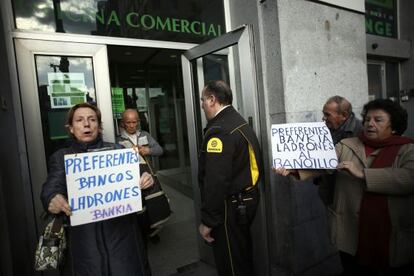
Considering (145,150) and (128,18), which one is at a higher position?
(128,18)

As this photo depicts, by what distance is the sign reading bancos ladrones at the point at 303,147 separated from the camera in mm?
2049

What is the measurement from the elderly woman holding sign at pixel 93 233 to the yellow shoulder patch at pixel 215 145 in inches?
22.2

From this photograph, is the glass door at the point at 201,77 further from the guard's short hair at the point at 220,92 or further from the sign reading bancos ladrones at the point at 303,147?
the sign reading bancos ladrones at the point at 303,147

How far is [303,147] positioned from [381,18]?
450cm

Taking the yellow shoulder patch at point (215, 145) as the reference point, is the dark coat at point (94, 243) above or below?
below

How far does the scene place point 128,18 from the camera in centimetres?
316

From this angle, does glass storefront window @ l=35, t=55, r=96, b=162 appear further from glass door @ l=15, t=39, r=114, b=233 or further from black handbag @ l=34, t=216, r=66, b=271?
black handbag @ l=34, t=216, r=66, b=271

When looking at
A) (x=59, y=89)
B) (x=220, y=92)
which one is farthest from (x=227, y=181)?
(x=59, y=89)

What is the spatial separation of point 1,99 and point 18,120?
0.25 metres

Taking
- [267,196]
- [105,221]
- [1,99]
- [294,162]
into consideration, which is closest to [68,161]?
[105,221]

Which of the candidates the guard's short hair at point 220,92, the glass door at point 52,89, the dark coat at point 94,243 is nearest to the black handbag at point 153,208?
the dark coat at point 94,243

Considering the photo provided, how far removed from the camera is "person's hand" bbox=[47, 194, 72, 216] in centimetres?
159

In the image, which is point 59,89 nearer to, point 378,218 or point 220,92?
point 220,92

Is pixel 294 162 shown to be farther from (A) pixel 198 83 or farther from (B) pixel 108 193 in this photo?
(A) pixel 198 83
